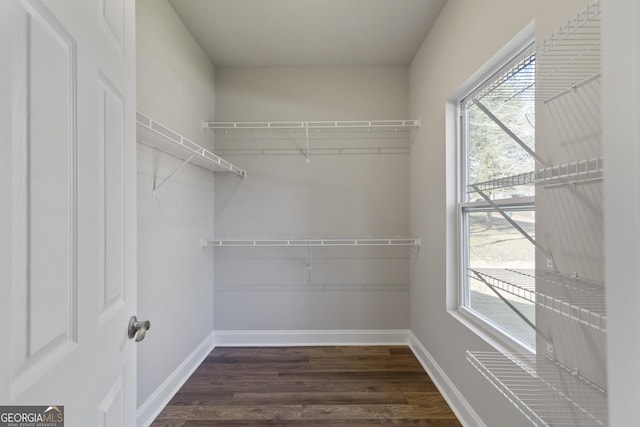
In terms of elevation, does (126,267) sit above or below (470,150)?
below

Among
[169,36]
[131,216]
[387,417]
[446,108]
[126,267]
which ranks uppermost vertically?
[169,36]

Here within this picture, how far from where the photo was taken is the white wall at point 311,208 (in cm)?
287

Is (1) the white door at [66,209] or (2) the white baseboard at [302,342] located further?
(2) the white baseboard at [302,342]

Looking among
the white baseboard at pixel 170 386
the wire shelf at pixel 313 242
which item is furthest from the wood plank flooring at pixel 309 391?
the wire shelf at pixel 313 242

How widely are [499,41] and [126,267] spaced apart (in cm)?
179

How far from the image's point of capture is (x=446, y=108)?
2078 millimetres

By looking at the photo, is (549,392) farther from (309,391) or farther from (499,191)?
(309,391)

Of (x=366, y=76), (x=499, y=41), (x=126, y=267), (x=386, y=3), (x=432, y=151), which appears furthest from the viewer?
(x=366, y=76)

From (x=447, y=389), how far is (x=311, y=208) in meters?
1.72

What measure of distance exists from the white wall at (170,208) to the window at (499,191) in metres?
1.67

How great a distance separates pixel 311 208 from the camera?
2.88 meters

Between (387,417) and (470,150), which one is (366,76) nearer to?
(470,150)

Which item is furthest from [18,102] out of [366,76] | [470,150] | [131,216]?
[366,76]
